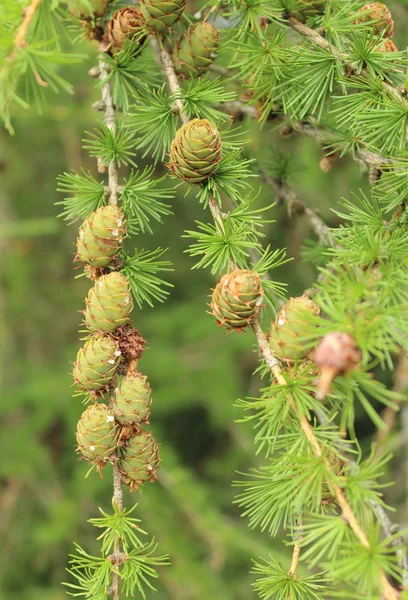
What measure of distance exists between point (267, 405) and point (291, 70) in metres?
0.57

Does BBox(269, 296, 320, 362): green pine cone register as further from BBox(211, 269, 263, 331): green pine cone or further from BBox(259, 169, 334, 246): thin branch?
BBox(259, 169, 334, 246): thin branch

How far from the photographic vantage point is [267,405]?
2.56 ft

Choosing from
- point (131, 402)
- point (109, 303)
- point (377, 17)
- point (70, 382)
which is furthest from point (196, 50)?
point (70, 382)

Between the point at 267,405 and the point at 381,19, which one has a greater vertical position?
the point at 381,19

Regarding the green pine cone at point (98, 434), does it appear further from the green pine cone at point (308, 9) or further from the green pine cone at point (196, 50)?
the green pine cone at point (308, 9)

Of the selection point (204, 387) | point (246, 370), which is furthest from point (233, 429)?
point (246, 370)

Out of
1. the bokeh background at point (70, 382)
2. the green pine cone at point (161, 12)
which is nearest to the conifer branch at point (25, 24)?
the green pine cone at point (161, 12)

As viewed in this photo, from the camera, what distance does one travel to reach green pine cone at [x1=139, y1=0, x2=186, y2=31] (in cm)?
94

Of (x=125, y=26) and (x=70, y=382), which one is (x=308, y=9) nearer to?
(x=125, y=26)

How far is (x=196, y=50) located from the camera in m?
1.01

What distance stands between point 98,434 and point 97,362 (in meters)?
0.10

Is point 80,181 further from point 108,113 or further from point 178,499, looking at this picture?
point 178,499

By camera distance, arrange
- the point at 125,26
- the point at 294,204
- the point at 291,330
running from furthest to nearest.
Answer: the point at 294,204
the point at 125,26
the point at 291,330

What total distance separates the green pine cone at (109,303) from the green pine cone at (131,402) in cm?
9
